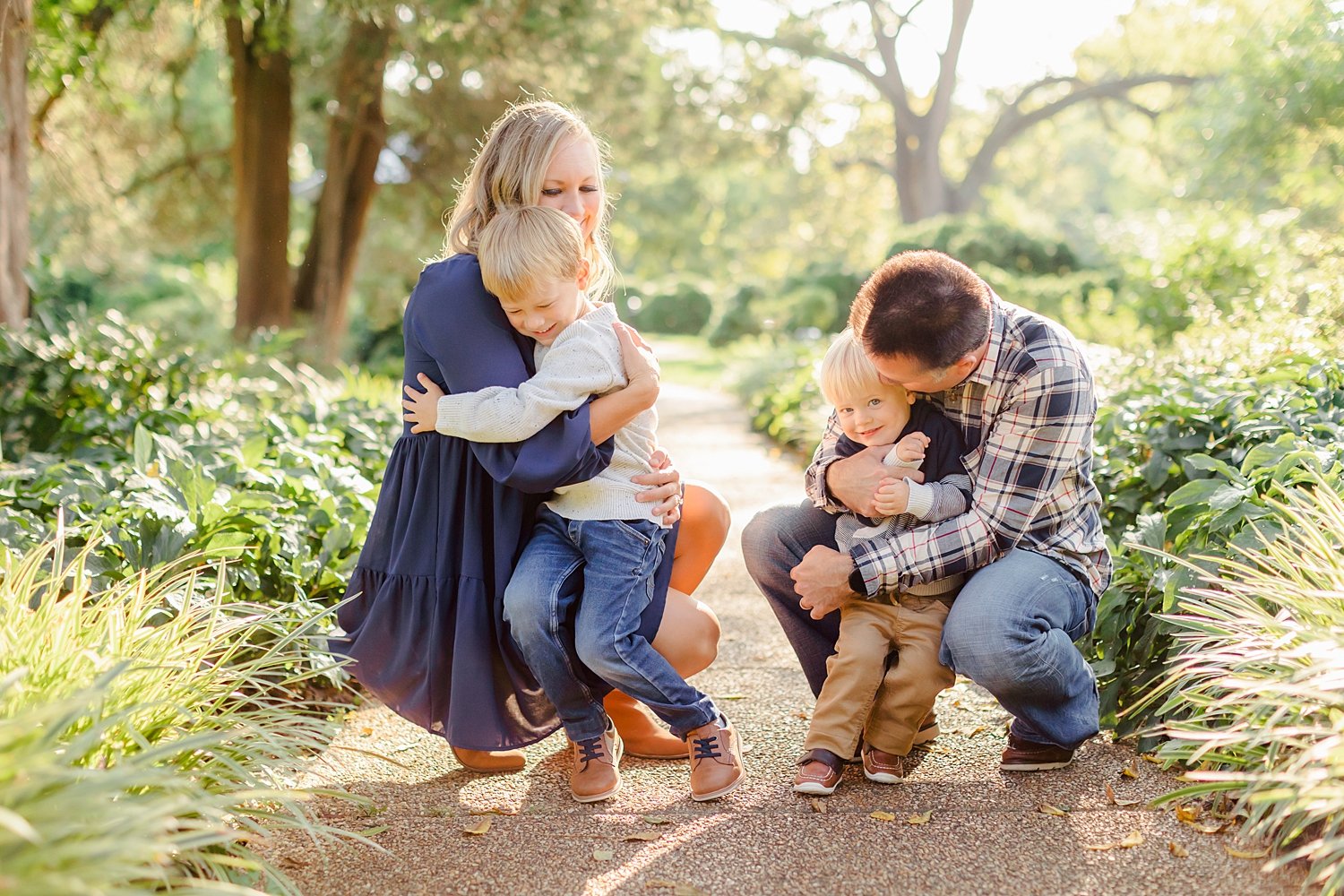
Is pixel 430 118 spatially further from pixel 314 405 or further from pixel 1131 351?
pixel 1131 351

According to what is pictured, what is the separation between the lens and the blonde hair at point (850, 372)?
104 inches

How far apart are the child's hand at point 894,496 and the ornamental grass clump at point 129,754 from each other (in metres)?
1.39

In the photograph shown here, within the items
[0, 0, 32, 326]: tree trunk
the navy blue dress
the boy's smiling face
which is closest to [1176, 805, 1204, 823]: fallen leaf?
the navy blue dress

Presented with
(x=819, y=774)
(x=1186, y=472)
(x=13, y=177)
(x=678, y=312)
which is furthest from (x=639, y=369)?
(x=678, y=312)

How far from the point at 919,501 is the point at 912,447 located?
0.14 metres

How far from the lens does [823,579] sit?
262cm

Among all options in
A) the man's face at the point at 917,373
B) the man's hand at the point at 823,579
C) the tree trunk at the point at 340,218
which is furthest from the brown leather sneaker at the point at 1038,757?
the tree trunk at the point at 340,218

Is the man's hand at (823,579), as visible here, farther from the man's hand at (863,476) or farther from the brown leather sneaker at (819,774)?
the brown leather sneaker at (819,774)

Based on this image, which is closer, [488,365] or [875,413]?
[488,365]

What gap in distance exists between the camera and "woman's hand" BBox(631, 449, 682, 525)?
2674 mm

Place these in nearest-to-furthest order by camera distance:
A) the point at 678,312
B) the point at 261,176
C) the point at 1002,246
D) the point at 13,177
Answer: the point at 13,177 < the point at 261,176 < the point at 1002,246 < the point at 678,312

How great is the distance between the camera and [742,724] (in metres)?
3.17

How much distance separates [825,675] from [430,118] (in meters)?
7.94

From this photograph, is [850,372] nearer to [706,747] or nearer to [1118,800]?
[706,747]
